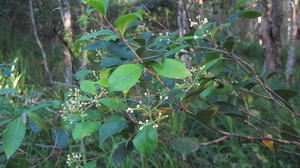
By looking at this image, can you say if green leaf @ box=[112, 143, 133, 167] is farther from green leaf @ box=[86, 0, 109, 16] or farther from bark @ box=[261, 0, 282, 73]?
bark @ box=[261, 0, 282, 73]

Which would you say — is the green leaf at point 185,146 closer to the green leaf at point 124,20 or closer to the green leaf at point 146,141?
the green leaf at point 146,141

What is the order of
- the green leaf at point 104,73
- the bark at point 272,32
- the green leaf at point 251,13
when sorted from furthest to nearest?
the bark at point 272,32 → the green leaf at point 251,13 → the green leaf at point 104,73

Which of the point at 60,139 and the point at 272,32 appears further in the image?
the point at 272,32

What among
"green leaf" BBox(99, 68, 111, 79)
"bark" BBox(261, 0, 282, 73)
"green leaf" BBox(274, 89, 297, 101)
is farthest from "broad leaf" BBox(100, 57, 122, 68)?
"bark" BBox(261, 0, 282, 73)

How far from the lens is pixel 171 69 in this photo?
2.19 ft

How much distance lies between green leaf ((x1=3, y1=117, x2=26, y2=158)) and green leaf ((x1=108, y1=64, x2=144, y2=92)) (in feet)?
0.98

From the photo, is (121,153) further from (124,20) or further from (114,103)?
(124,20)

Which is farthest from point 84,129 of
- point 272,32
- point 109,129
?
point 272,32

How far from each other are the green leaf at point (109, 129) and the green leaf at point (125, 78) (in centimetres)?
17

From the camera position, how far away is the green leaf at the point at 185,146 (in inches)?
35.4

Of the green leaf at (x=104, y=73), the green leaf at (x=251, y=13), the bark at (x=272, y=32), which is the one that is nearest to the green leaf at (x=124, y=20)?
the green leaf at (x=104, y=73)

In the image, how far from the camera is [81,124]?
2.58ft

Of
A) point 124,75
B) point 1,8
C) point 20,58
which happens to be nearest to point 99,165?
point 124,75

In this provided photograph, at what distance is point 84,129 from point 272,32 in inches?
111
